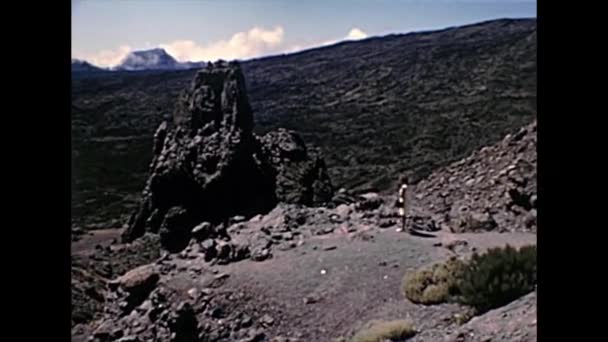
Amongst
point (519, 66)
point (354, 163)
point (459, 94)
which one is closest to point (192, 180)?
point (354, 163)

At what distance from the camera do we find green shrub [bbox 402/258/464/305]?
8016 millimetres

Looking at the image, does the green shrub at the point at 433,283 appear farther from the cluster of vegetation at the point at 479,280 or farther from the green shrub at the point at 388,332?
the green shrub at the point at 388,332

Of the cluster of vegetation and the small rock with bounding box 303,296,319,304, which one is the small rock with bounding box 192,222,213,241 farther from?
the cluster of vegetation

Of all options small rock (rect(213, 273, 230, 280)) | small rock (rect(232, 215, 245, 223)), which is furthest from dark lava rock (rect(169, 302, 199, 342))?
small rock (rect(232, 215, 245, 223))

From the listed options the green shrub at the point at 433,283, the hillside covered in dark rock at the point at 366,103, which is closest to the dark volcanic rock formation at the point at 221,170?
the green shrub at the point at 433,283

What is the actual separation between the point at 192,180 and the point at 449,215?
4.53 meters

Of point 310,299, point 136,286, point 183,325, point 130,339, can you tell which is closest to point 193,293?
point 183,325

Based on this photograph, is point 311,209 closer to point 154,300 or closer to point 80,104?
point 154,300

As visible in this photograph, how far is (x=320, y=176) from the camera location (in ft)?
44.6

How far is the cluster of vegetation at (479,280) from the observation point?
25.0ft

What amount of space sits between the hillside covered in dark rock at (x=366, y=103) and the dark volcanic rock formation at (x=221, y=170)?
19.7 feet

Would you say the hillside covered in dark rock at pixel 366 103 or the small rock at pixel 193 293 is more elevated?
the hillside covered in dark rock at pixel 366 103
